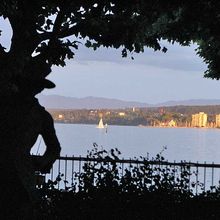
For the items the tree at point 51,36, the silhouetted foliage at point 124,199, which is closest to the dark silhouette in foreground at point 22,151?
the tree at point 51,36

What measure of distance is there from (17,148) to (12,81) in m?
0.82

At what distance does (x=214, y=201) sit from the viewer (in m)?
10.5

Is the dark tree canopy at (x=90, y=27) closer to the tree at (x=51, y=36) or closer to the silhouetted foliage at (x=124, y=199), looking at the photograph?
the tree at (x=51, y=36)

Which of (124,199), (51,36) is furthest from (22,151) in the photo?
(124,199)

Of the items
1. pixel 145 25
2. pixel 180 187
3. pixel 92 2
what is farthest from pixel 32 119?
pixel 145 25

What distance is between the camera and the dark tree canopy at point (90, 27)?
6.64 metres

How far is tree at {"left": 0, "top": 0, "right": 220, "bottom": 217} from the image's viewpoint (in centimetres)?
604

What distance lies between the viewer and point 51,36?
864 cm

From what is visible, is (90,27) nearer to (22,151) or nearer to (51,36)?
(51,36)

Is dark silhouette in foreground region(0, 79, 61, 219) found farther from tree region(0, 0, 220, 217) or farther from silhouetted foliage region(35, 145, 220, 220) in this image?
silhouetted foliage region(35, 145, 220, 220)

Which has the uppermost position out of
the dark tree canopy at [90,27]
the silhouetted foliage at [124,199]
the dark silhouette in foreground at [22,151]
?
the dark tree canopy at [90,27]

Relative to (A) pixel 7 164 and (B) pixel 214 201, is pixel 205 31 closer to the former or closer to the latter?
(B) pixel 214 201

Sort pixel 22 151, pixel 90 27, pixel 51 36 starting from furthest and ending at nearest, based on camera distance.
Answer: pixel 90 27
pixel 51 36
pixel 22 151

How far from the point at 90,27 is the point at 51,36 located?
1417 millimetres
